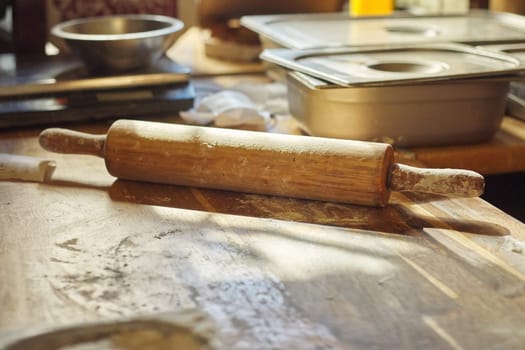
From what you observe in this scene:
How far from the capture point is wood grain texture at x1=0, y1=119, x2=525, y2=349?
721mm

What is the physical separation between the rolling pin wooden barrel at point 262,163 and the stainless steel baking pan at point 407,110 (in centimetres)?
17

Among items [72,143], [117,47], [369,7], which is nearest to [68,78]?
[117,47]

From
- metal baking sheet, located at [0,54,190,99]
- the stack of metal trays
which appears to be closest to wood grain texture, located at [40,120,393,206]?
the stack of metal trays

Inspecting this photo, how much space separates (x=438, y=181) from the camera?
94 centimetres

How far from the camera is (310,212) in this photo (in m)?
0.98

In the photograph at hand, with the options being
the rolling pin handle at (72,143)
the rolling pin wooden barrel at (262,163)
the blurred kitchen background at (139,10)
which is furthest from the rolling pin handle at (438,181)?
the blurred kitchen background at (139,10)

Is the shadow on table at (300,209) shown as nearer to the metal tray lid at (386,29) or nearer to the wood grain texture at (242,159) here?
the wood grain texture at (242,159)

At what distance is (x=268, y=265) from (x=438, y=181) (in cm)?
24

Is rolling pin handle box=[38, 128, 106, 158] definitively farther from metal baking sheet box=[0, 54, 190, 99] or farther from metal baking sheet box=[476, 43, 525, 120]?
metal baking sheet box=[476, 43, 525, 120]

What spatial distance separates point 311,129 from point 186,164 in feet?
0.86

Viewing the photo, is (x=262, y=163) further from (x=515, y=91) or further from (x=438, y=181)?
(x=515, y=91)

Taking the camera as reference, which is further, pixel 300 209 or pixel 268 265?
pixel 300 209

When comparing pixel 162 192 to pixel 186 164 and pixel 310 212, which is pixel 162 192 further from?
pixel 310 212

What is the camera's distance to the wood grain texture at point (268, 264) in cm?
72
